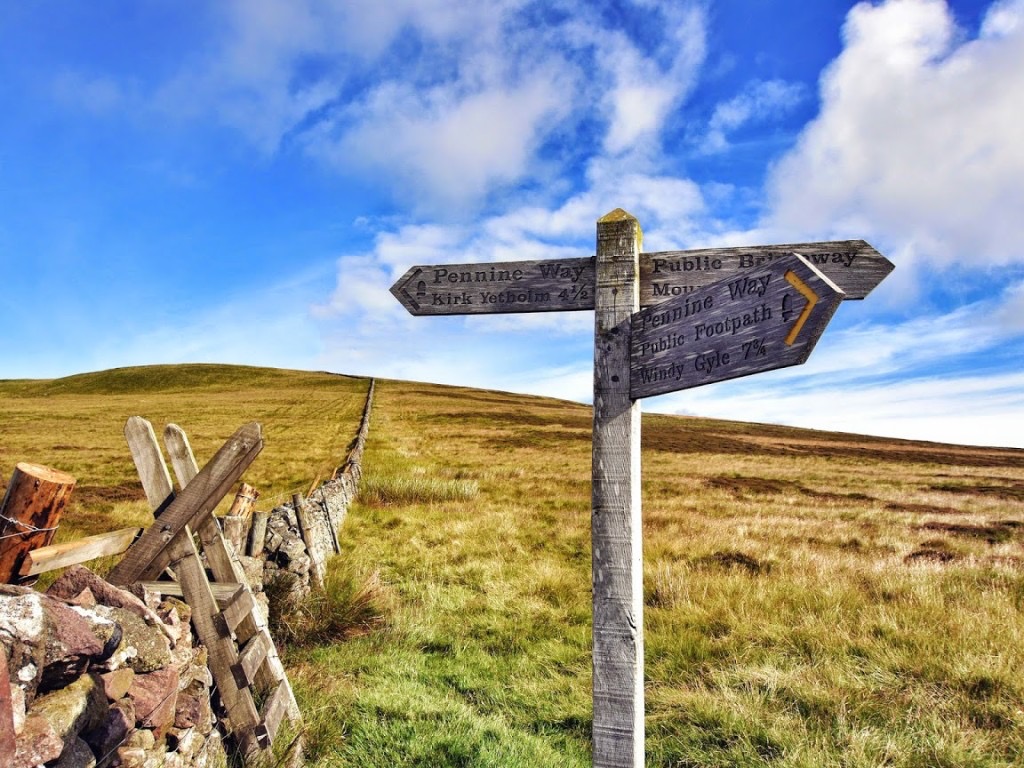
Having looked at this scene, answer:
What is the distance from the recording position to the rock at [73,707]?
2318 millimetres

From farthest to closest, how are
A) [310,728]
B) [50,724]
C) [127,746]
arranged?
[310,728], [127,746], [50,724]

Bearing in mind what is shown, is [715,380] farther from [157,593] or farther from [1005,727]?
[1005,727]

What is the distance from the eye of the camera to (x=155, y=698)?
299 centimetres

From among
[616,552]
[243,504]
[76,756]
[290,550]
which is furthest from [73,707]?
[290,550]

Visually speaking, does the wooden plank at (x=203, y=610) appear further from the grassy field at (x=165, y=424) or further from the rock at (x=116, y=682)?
the grassy field at (x=165, y=424)

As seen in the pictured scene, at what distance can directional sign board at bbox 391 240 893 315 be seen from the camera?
10.1 ft

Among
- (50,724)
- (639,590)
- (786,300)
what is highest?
(786,300)

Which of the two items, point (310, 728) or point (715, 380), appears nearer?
point (715, 380)

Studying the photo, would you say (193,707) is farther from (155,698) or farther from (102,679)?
(102,679)

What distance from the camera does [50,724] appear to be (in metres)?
2.25

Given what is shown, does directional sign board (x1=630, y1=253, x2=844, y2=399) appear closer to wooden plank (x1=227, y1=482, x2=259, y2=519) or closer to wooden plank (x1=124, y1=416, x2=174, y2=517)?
wooden plank (x1=124, y1=416, x2=174, y2=517)

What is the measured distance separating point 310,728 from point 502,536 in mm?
7299

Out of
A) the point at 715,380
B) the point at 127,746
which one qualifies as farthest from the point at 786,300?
the point at 127,746

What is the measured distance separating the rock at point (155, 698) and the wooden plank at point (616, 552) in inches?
85.4
